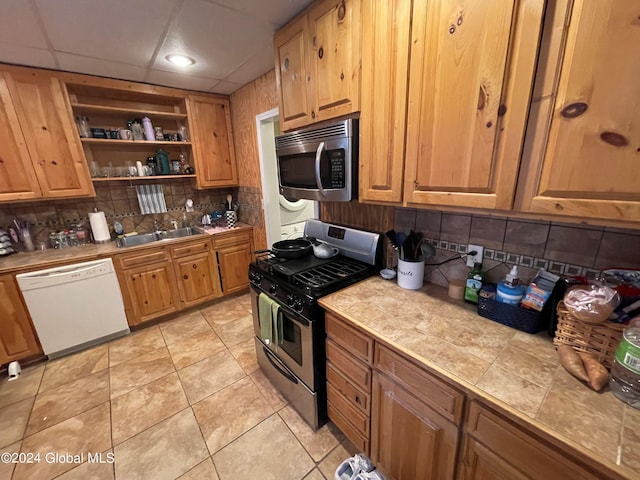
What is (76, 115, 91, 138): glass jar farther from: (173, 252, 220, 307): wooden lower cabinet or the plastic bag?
the plastic bag

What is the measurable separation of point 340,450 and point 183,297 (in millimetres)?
2184

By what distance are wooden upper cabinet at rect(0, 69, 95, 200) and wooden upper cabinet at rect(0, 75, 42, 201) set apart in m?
0.02

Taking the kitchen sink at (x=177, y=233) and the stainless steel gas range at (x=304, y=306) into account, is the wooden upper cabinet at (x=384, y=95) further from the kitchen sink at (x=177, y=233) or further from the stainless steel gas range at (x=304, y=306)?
the kitchen sink at (x=177, y=233)

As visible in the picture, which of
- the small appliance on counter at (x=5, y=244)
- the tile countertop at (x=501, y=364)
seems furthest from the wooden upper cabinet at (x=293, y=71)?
the small appliance on counter at (x=5, y=244)

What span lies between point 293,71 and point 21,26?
1.57 meters

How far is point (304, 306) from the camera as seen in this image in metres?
1.34

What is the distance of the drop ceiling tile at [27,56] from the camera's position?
1719mm

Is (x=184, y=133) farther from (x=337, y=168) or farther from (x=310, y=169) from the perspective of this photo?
(x=337, y=168)

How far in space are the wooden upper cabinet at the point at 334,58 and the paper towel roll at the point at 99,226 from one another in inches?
97.2

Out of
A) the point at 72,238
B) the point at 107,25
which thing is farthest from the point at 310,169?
the point at 72,238

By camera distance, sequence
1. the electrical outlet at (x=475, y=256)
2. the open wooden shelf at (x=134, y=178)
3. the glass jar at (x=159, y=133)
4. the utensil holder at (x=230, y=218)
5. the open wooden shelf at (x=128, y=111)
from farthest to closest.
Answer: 1. the utensil holder at (x=230, y=218)
2. the glass jar at (x=159, y=133)
3. the open wooden shelf at (x=134, y=178)
4. the open wooden shelf at (x=128, y=111)
5. the electrical outlet at (x=475, y=256)

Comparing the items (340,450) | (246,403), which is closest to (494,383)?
(340,450)

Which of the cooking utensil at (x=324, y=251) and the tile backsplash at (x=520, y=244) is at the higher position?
the tile backsplash at (x=520, y=244)

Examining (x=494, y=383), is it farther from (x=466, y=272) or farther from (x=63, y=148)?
(x=63, y=148)
